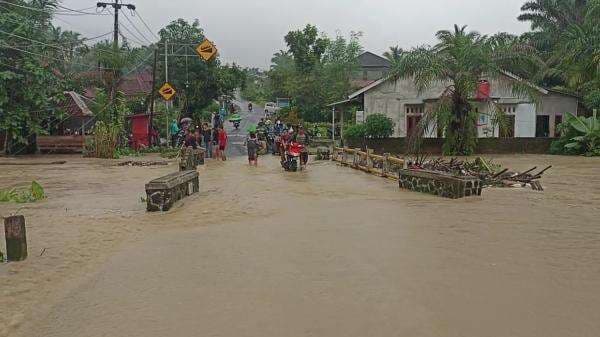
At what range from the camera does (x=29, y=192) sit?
14016 millimetres

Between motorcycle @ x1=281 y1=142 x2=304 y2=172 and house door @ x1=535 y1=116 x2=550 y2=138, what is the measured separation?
1622 centimetres

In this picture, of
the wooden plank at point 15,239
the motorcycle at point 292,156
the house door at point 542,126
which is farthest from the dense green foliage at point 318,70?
the wooden plank at point 15,239

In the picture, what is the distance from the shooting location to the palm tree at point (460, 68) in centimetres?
2578

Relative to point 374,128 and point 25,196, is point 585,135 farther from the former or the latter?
point 25,196

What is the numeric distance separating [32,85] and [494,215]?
22.5m

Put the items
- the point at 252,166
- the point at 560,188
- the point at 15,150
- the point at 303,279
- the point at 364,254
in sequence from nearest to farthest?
the point at 303,279 → the point at 364,254 → the point at 560,188 → the point at 252,166 → the point at 15,150

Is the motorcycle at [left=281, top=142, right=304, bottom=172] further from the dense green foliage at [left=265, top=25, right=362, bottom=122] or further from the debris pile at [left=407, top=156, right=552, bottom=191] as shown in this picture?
the dense green foliage at [left=265, top=25, right=362, bottom=122]

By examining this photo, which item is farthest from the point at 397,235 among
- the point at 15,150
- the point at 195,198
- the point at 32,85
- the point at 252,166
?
the point at 15,150

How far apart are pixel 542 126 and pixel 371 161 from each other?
15.1 meters

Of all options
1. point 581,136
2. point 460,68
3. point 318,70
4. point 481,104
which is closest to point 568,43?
point 481,104

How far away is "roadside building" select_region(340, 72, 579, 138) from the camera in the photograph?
98.9 feet

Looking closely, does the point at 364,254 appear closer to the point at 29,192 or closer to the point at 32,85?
the point at 29,192

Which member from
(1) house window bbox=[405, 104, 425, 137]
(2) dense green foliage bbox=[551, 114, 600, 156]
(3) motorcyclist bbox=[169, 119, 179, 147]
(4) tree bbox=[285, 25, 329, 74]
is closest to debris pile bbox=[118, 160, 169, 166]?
(3) motorcyclist bbox=[169, 119, 179, 147]

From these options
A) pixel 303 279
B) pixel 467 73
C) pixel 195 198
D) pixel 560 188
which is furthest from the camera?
pixel 467 73
